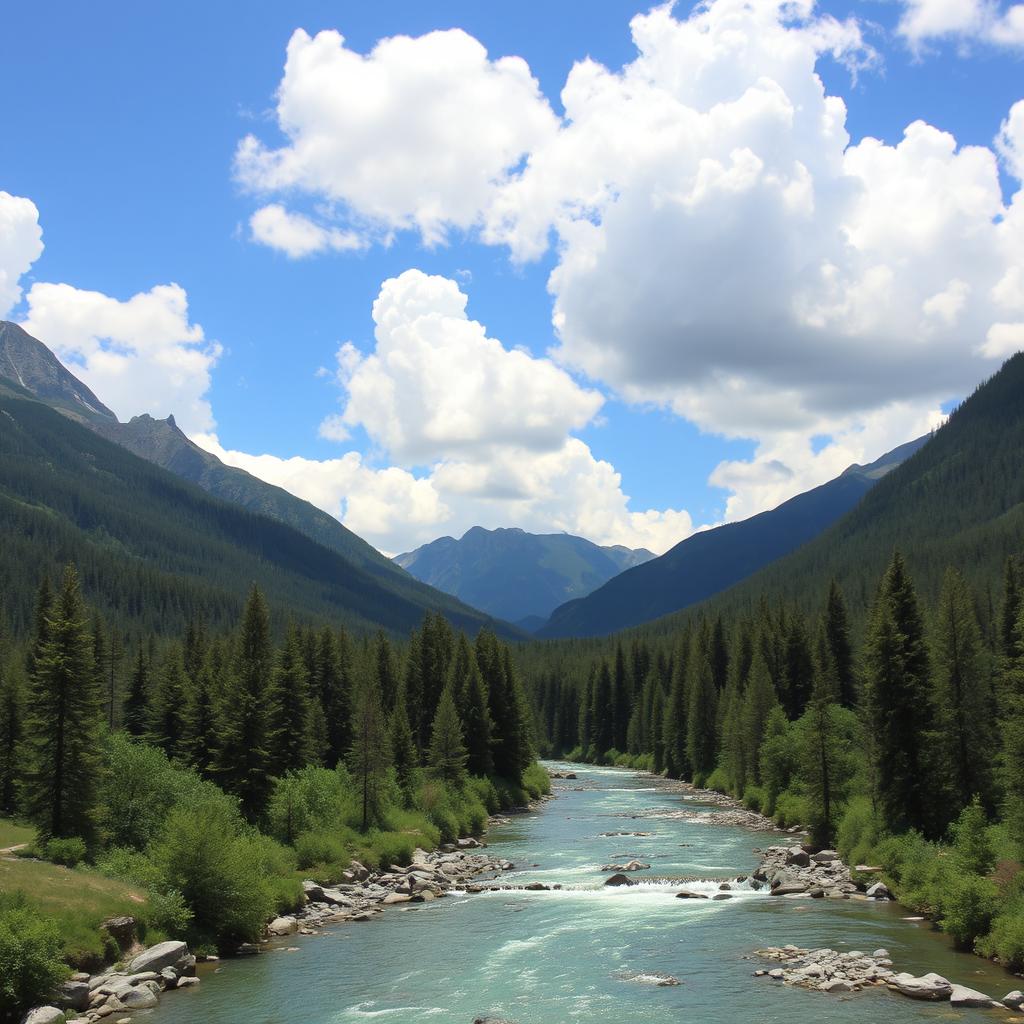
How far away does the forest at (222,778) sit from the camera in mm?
38938

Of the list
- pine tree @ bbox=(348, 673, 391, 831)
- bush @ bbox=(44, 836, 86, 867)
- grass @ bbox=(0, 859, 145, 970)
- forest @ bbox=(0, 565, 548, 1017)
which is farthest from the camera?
pine tree @ bbox=(348, 673, 391, 831)

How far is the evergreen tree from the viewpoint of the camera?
5072cm

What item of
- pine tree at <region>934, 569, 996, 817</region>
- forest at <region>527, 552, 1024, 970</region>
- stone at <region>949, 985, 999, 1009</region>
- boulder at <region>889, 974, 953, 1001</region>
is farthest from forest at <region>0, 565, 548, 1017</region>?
pine tree at <region>934, 569, 996, 817</region>

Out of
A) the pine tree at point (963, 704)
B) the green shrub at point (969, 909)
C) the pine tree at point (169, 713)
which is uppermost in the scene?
the pine tree at point (963, 704)

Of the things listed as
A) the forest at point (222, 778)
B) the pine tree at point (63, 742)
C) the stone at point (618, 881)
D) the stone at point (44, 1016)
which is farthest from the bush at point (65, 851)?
the stone at point (618, 881)

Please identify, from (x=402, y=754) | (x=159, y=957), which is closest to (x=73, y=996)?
(x=159, y=957)

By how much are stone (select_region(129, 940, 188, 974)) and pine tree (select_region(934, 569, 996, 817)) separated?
39.2 metres

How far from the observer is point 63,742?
1836 inches

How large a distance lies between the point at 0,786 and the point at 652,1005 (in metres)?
53.0

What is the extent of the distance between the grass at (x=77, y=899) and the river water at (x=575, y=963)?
3626 mm

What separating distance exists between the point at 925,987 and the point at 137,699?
262ft

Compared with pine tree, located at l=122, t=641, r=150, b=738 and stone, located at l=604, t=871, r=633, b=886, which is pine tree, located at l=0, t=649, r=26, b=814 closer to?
pine tree, located at l=122, t=641, r=150, b=738

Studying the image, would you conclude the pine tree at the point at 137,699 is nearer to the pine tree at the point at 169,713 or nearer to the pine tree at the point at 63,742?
the pine tree at the point at 169,713

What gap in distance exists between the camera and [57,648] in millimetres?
48000
